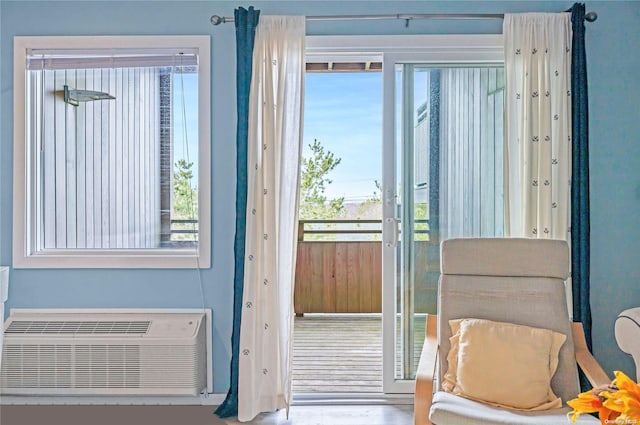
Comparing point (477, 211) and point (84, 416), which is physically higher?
point (477, 211)

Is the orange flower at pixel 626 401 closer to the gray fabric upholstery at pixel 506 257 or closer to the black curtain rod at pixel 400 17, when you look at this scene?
the gray fabric upholstery at pixel 506 257

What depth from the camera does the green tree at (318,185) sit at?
628 cm

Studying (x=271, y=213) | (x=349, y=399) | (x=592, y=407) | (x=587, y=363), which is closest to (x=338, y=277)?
(x=349, y=399)

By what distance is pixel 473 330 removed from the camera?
243cm

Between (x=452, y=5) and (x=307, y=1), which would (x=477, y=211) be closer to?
(x=452, y=5)

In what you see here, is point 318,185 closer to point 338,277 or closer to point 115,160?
point 338,277

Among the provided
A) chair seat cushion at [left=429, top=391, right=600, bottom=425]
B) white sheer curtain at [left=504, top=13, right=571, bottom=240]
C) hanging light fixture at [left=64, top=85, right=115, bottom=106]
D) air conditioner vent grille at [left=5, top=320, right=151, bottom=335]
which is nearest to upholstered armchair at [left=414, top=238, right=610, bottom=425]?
chair seat cushion at [left=429, top=391, right=600, bottom=425]

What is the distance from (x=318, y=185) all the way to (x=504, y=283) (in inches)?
153

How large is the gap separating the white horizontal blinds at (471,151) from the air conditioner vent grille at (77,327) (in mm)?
1848

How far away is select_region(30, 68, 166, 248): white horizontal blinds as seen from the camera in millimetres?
3213

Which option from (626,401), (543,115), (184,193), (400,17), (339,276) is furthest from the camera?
(339,276)

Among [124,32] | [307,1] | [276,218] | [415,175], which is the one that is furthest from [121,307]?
[307,1]

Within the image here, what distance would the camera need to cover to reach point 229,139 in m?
3.08

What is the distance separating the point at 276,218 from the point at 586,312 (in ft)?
5.76
